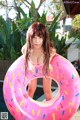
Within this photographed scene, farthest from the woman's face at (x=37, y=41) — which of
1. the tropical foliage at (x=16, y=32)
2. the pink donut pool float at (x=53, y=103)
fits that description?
the tropical foliage at (x=16, y=32)

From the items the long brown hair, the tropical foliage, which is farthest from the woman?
the tropical foliage

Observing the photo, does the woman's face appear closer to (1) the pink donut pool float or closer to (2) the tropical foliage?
(1) the pink donut pool float

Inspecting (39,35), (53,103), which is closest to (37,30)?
(39,35)

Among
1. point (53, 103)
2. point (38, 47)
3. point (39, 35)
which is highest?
point (39, 35)

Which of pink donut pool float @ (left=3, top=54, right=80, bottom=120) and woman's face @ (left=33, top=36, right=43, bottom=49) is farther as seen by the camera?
pink donut pool float @ (left=3, top=54, right=80, bottom=120)

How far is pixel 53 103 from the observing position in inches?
167

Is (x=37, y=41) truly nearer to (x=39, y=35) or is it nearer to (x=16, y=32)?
(x=39, y=35)

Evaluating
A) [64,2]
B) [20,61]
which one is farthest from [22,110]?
[64,2]

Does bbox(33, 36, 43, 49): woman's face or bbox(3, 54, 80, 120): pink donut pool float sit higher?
bbox(33, 36, 43, 49): woman's face

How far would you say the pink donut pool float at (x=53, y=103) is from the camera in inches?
164

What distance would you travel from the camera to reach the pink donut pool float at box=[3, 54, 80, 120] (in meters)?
4.16

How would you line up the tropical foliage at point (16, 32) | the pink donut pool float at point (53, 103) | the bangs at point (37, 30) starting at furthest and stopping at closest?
→ the tropical foliage at point (16, 32) < the pink donut pool float at point (53, 103) < the bangs at point (37, 30)

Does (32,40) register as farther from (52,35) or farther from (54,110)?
(52,35)

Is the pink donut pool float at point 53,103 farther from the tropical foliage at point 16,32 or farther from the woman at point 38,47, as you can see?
the tropical foliage at point 16,32
